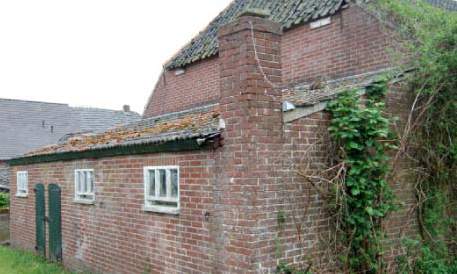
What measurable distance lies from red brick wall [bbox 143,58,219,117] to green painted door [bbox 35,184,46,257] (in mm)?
4960

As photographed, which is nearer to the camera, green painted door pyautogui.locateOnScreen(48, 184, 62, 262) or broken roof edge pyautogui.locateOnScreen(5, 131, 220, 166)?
broken roof edge pyautogui.locateOnScreen(5, 131, 220, 166)

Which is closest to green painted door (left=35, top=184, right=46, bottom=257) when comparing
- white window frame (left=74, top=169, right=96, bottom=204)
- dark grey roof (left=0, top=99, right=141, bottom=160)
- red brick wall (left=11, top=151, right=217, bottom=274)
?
red brick wall (left=11, top=151, right=217, bottom=274)

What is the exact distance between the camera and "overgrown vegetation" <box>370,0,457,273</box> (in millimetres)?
8055

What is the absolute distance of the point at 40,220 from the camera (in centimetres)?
1324

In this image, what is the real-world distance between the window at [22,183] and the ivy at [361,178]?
34.7 ft

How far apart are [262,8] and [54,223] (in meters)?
8.26

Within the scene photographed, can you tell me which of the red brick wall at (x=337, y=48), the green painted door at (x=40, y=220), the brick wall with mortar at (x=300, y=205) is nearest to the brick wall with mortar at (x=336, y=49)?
the red brick wall at (x=337, y=48)

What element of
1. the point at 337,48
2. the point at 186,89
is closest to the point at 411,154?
the point at 337,48

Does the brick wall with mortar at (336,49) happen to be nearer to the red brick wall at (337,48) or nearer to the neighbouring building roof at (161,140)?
the red brick wall at (337,48)

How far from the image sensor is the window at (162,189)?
7.92 m

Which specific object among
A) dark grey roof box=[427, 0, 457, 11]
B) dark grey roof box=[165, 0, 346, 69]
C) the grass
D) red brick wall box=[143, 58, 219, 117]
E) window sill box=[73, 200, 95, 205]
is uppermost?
dark grey roof box=[427, 0, 457, 11]

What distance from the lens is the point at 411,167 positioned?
8305mm

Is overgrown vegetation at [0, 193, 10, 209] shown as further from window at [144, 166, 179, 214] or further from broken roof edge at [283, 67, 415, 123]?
broken roof edge at [283, 67, 415, 123]

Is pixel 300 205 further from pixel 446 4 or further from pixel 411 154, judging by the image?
pixel 446 4
